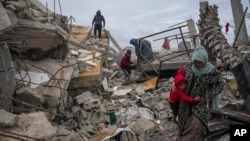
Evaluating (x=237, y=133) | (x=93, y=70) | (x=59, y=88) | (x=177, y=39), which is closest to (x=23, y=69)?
(x=59, y=88)

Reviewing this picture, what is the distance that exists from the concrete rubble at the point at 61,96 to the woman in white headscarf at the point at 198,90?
6.64 ft

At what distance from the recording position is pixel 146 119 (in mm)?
8828

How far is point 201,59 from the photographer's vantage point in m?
4.32

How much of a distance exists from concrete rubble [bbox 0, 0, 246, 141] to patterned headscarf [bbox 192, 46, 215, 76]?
7.63 feet

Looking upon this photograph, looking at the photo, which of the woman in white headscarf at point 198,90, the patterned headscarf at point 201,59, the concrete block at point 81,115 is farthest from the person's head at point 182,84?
the concrete block at point 81,115

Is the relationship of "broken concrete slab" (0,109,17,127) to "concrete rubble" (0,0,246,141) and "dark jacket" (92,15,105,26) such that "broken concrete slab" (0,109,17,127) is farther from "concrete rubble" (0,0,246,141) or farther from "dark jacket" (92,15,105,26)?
"dark jacket" (92,15,105,26)

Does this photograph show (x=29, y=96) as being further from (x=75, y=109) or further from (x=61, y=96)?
(x=75, y=109)

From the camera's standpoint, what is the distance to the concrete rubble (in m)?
6.94

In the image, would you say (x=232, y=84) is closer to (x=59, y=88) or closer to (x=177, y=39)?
(x=177, y=39)

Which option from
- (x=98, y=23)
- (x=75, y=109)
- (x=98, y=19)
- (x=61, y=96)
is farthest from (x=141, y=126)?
(x=98, y=19)

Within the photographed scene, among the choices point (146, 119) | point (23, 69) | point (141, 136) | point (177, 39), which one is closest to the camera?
point (141, 136)

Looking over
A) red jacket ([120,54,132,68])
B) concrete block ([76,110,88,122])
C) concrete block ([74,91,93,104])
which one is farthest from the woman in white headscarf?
red jacket ([120,54,132,68])

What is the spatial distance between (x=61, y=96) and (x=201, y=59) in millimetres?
4751

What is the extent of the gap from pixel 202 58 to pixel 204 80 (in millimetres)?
308
